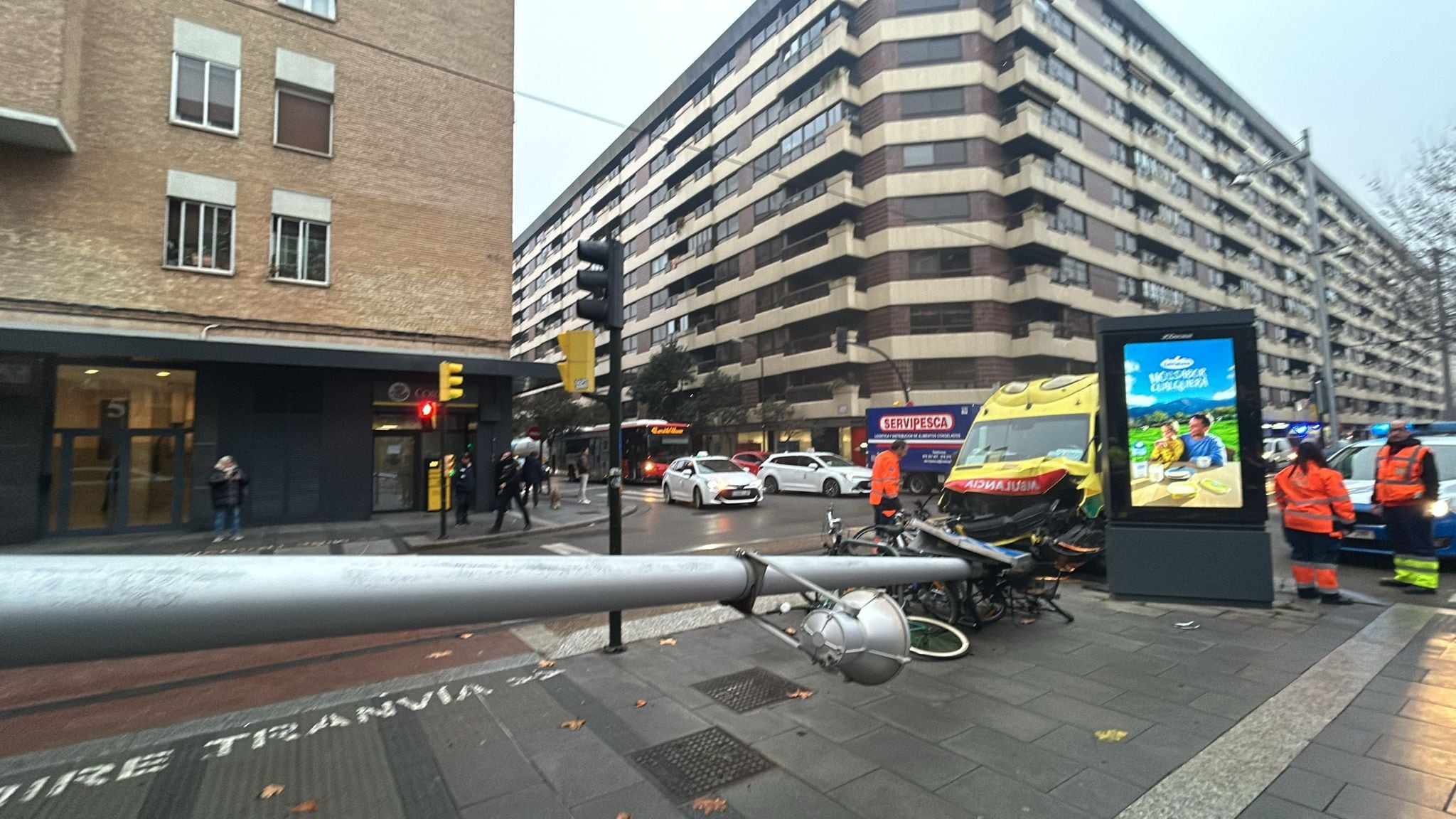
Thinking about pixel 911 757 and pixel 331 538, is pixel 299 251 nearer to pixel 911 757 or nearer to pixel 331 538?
pixel 331 538

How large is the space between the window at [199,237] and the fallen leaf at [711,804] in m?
16.5

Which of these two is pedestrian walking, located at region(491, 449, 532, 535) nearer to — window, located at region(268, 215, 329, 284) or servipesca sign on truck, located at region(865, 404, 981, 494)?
window, located at region(268, 215, 329, 284)

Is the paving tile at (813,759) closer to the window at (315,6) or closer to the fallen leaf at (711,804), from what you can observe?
the fallen leaf at (711,804)

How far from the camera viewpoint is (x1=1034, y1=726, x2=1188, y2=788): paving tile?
10.1ft

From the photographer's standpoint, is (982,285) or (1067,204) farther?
(1067,204)

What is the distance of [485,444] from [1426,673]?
17.2 meters

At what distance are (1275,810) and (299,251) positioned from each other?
18.5 m

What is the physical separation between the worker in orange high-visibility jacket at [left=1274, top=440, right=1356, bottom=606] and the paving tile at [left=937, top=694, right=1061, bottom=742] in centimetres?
474

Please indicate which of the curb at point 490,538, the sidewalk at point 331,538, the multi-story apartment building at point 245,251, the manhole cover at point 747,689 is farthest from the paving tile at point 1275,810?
the multi-story apartment building at point 245,251

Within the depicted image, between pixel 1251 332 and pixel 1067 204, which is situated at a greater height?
pixel 1067 204

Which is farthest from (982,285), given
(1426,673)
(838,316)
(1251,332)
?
(1426,673)

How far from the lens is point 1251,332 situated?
6.13 m

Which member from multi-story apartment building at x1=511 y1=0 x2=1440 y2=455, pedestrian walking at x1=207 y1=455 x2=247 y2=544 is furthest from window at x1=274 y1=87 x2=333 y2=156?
multi-story apartment building at x1=511 y1=0 x2=1440 y2=455

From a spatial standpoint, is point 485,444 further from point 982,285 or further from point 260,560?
point 982,285
